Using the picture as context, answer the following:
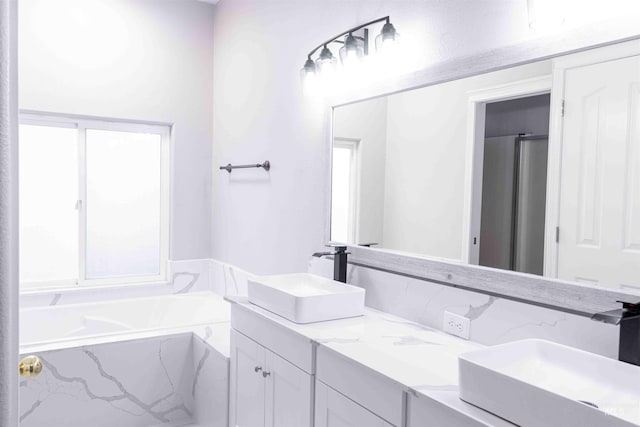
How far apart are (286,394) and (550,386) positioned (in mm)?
1034

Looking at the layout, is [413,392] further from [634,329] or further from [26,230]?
[26,230]

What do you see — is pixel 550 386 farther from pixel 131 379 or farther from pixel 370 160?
pixel 131 379

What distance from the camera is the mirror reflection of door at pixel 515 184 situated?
162cm

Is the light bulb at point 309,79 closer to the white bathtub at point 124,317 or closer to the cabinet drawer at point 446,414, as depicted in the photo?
the white bathtub at point 124,317

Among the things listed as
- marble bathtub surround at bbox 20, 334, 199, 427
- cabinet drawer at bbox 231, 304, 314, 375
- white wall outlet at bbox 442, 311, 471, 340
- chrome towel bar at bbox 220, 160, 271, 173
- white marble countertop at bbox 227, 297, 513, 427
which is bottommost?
marble bathtub surround at bbox 20, 334, 199, 427

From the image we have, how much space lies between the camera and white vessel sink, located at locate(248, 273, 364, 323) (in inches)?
77.4

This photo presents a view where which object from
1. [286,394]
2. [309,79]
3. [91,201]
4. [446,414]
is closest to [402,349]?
[446,414]

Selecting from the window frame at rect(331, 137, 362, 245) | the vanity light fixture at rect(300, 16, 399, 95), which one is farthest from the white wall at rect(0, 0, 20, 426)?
the window frame at rect(331, 137, 362, 245)

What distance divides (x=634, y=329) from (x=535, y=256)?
40 centimetres

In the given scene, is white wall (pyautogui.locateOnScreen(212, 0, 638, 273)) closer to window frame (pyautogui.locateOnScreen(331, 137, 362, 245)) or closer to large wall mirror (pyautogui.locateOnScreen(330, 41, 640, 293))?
large wall mirror (pyautogui.locateOnScreen(330, 41, 640, 293))

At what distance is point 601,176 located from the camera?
1.45m

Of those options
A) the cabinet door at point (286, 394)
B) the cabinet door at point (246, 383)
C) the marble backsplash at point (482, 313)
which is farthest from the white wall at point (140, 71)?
the cabinet door at point (286, 394)

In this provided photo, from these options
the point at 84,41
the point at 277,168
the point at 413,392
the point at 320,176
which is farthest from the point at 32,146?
the point at 413,392

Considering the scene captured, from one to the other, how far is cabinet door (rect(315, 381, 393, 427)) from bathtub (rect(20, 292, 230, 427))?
1.01 metres
